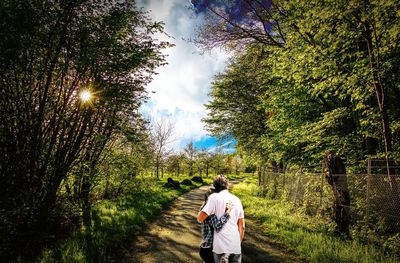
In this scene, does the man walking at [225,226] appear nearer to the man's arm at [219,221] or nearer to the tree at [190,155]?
the man's arm at [219,221]

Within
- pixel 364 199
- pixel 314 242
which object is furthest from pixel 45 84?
pixel 364 199

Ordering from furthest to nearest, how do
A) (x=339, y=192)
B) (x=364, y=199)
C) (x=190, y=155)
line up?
(x=190, y=155)
(x=339, y=192)
(x=364, y=199)

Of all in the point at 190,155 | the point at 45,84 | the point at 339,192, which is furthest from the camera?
the point at 190,155

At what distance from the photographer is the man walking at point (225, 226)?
3189 mm

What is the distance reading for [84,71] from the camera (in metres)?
5.83

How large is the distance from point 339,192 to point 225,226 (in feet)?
21.8

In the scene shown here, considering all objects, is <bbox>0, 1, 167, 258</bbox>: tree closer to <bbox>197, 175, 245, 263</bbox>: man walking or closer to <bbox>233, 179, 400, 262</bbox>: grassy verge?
<bbox>197, 175, 245, 263</bbox>: man walking

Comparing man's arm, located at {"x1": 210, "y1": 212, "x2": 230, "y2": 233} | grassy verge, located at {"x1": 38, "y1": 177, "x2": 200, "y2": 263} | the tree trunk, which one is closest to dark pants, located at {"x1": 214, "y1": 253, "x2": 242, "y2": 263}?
man's arm, located at {"x1": 210, "y1": 212, "x2": 230, "y2": 233}

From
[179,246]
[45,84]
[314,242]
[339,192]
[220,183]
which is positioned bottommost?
[179,246]

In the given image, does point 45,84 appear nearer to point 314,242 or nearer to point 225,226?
point 225,226

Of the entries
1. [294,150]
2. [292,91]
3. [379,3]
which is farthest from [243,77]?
[379,3]

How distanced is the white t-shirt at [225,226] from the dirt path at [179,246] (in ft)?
9.29

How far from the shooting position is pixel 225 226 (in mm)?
3258

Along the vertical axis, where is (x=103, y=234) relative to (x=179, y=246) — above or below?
above
